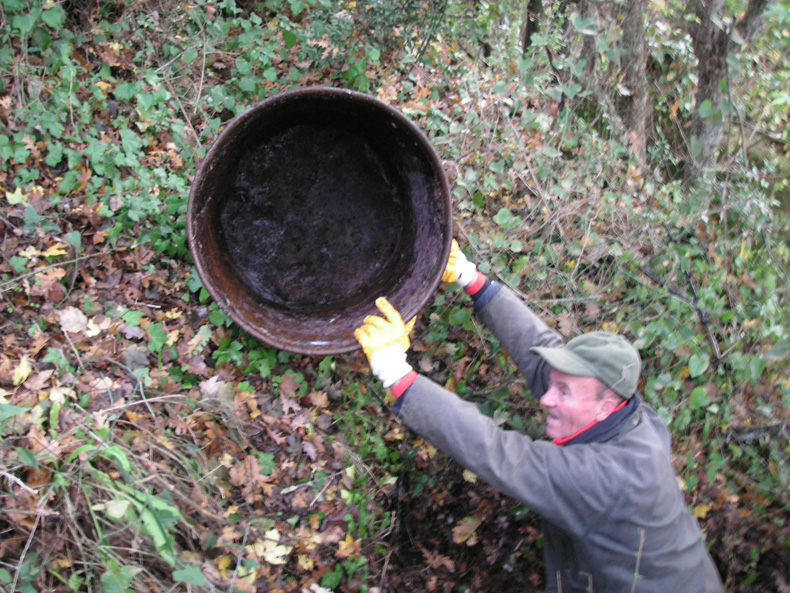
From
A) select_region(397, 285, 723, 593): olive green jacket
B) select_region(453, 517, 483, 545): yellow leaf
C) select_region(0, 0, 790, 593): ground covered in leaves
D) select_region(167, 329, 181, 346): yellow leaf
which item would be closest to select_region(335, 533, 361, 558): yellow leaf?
select_region(0, 0, 790, 593): ground covered in leaves

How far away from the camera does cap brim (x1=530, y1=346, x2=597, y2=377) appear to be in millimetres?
2477

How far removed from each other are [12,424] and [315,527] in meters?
1.58

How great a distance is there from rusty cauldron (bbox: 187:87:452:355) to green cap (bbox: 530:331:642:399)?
740 mm

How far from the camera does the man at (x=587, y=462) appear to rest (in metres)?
2.29

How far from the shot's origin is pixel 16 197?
3.17 meters

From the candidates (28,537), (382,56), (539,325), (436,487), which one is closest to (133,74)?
(382,56)

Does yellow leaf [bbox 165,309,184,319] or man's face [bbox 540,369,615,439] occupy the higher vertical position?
man's face [bbox 540,369,615,439]

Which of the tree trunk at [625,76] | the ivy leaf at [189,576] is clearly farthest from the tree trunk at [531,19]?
the ivy leaf at [189,576]

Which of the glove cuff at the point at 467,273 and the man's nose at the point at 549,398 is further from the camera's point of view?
the glove cuff at the point at 467,273

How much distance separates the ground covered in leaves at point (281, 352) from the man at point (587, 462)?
2.72 feet

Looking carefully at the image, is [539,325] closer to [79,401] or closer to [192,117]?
[79,401]

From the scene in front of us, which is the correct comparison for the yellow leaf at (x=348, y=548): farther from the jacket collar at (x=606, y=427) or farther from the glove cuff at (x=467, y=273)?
the glove cuff at (x=467, y=273)

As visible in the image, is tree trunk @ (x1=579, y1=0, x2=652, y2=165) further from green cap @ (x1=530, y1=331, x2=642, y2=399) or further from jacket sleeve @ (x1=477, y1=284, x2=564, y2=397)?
green cap @ (x1=530, y1=331, x2=642, y2=399)

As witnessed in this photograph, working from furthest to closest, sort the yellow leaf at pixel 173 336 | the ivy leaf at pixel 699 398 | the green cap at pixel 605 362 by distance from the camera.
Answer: the ivy leaf at pixel 699 398 < the yellow leaf at pixel 173 336 < the green cap at pixel 605 362
